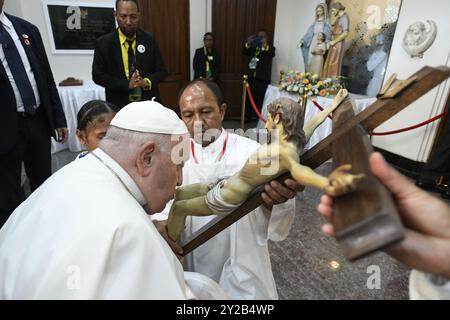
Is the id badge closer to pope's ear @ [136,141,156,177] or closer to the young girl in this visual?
the young girl

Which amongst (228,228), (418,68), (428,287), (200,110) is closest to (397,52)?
(418,68)

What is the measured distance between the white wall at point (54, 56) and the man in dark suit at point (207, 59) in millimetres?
2312

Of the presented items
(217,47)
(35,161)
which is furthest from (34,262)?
(217,47)

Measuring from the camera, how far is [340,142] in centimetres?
89

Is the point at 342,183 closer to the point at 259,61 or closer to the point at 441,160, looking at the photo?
the point at 441,160

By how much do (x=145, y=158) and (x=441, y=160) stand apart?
472 centimetres

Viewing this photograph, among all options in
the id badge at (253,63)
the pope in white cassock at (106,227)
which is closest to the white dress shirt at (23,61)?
the pope in white cassock at (106,227)

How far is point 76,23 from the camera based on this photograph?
6.55 m

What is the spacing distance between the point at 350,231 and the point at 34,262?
1.00m

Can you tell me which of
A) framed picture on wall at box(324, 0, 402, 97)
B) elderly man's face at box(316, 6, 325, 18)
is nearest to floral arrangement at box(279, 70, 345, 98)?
framed picture on wall at box(324, 0, 402, 97)

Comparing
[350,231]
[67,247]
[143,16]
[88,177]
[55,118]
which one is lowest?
[55,118]

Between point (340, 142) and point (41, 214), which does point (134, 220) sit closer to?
point (41, 214)

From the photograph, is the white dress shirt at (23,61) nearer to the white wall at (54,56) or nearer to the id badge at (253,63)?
the white wall at (54,56)

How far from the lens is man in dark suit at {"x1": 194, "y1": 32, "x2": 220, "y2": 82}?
7.75m
